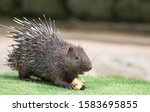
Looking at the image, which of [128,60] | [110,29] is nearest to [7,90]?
[128,60]

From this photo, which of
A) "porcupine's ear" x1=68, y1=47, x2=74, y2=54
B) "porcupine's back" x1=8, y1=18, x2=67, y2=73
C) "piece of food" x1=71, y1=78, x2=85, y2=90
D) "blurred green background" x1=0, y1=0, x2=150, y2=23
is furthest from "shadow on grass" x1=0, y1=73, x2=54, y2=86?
"blurred green background" x1=0, y1=0, x2=150, y2=23

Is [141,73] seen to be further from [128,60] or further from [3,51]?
[3,51]

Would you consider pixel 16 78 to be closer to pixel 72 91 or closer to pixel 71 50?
pixel 71 50

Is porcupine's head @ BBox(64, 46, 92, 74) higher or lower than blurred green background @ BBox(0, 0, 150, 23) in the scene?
lower

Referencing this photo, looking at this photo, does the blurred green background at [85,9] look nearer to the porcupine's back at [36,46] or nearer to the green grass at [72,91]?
the green grass at [72,91]

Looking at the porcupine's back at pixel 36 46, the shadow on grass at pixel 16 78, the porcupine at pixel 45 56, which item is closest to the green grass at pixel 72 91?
the shadow on grass at pixel 16 78

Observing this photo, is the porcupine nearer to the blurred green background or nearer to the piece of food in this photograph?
the piece of food
